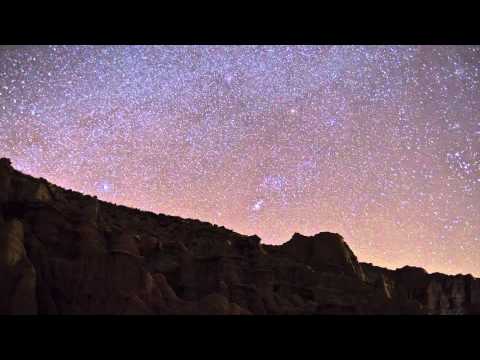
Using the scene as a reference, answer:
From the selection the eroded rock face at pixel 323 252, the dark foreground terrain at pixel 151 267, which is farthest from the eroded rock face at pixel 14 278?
the eroded rock face at pixel 323 252

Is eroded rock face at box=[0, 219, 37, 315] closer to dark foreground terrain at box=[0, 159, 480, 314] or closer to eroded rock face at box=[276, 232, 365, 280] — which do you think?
dark foreground terrain at box=[0, 159, 480, 314]

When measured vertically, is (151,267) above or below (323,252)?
below

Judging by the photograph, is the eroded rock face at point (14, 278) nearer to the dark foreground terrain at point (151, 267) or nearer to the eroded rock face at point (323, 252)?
the dark foreground terrain at point (151, 267)

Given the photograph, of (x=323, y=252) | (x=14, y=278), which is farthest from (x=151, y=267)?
(x=323, y=252)

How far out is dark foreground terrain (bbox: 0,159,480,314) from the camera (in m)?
16.1

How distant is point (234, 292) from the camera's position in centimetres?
2344

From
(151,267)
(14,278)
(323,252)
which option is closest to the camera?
(14,278)

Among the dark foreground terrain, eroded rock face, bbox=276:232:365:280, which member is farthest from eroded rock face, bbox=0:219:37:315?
eroded rock face, bbox=276:232:365:280

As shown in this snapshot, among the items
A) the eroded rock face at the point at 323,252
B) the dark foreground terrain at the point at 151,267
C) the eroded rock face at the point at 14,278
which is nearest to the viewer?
the eroded rock face at the point at 14,278

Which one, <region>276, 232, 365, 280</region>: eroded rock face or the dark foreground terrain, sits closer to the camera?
the dark foreground terrain

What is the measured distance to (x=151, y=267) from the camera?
23531 mm

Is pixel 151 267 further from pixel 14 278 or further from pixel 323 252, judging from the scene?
pixel 323 252

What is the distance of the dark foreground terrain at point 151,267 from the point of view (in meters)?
16.1
